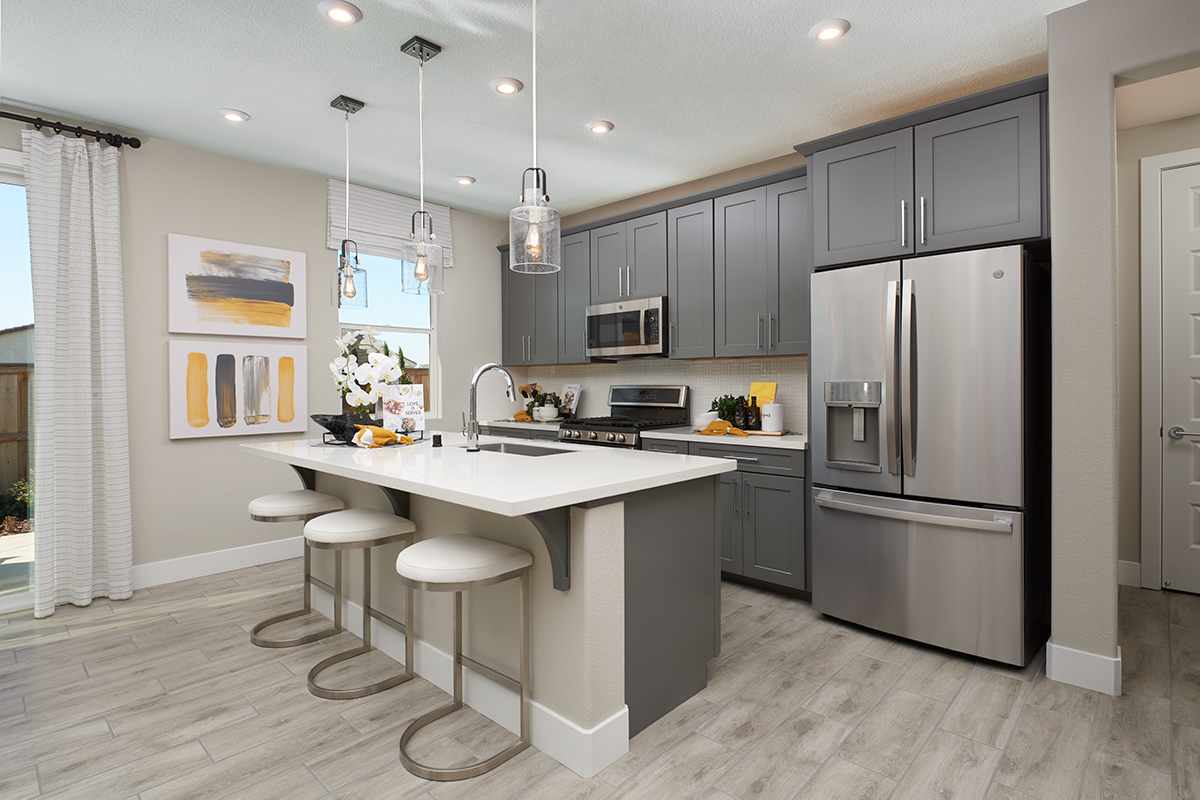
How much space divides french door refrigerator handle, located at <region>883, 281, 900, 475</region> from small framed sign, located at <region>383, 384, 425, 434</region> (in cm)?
216

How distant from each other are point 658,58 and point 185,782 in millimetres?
3118

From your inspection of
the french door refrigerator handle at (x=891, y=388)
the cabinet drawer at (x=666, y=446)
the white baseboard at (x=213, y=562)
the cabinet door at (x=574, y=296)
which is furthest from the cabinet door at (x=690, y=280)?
the white baseboard at (x=213, y=562)

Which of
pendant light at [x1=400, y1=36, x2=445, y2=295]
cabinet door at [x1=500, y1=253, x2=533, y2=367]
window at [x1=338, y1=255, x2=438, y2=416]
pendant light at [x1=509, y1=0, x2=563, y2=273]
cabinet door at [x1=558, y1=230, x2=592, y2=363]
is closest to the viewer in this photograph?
pendant light at [x1=509, y1=0, x2=563, y2=273]

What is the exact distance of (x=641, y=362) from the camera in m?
4.81

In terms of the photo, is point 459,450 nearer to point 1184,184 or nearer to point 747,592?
point 747,592

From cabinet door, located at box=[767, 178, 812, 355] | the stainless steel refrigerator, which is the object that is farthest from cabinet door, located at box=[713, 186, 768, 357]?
the stainless steel refrigerator

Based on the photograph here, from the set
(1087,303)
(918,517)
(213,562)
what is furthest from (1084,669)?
(213,562)

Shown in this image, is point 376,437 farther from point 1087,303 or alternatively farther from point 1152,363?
point 1152,363

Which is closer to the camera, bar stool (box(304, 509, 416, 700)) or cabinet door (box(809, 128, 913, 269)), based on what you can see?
bar stool (box(304, 509, 416, 700))

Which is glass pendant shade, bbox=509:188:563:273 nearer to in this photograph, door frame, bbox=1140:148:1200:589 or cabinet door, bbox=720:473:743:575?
cabinet door, bbox=720:473:743:575

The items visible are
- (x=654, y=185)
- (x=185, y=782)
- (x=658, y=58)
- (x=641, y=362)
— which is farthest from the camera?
(x=641, y=362)

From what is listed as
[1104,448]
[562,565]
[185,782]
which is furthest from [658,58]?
[185,782]

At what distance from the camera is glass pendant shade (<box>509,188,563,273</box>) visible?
2.08 meters

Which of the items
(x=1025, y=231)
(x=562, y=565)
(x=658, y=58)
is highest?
(x=658, y=58)
